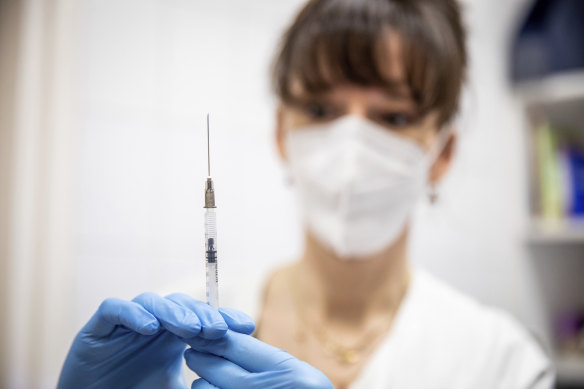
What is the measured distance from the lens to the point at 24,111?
67cm

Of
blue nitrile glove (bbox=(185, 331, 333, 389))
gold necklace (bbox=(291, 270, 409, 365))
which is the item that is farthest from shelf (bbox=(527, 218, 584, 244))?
blue nitrile glove (bbox=(185, 331, 333, 389))

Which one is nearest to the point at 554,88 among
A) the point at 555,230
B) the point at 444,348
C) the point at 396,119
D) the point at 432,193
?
the point at 555,230

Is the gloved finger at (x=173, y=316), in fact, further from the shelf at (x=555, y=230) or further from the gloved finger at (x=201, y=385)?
the shelf at (x=555, y=230)

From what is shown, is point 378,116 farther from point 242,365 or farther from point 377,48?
point 242,365

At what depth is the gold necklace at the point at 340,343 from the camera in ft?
1.90

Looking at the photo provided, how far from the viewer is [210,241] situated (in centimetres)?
37

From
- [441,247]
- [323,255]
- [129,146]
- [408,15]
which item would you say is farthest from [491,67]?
[129,146]

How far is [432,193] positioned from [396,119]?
20 centimetres

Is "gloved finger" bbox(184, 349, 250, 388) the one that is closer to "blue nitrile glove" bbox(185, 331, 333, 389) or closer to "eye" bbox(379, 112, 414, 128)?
"blue nitrile glove" bbox(185, 331, 333, 389)

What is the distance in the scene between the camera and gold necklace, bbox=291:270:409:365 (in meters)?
0.58

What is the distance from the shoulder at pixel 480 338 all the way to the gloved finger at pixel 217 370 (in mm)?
349

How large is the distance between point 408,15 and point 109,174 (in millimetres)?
562

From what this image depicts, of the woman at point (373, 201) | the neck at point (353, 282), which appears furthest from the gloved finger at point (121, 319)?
the neck at point (353, 282)

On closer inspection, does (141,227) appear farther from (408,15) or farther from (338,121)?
(408,15)
